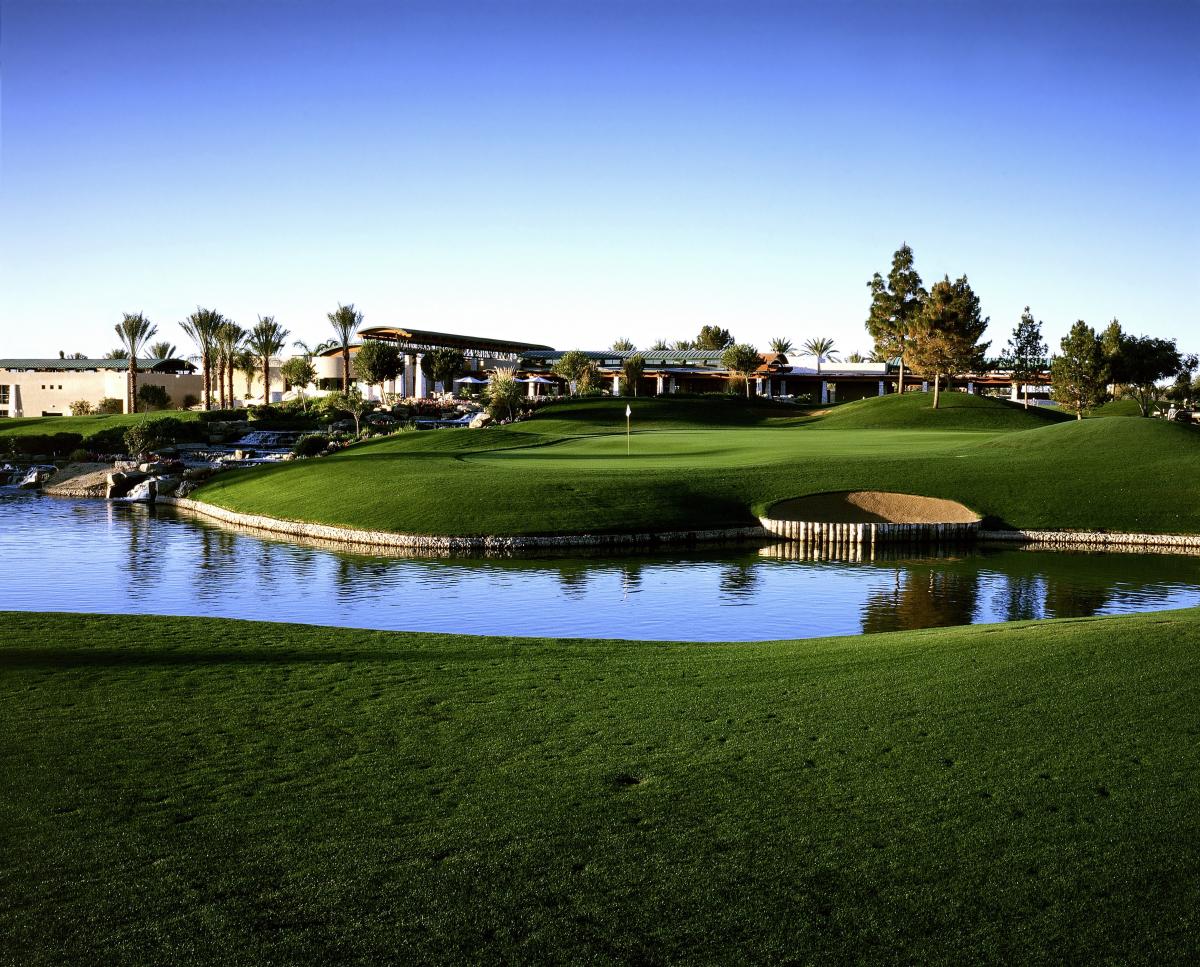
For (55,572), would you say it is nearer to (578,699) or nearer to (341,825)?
(578,699)

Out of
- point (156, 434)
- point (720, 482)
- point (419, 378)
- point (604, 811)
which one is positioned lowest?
point (604, 811)

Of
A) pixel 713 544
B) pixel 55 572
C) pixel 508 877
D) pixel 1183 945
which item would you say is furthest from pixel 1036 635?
pixel 55 572

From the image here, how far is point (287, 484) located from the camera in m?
44.8

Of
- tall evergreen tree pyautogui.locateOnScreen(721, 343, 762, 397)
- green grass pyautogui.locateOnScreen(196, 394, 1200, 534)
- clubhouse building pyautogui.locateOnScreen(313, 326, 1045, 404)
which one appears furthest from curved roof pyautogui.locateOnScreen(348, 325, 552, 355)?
green grass pyautogui.locateOnScreen(196, 394, 1200, 534)

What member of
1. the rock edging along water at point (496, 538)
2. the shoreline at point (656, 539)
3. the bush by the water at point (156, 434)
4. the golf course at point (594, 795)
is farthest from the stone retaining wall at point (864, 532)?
the bush by the water at point (156, 434)

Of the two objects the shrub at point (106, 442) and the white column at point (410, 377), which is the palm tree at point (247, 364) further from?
the shrub at point (106, 442)

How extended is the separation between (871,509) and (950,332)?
55579 millimetres

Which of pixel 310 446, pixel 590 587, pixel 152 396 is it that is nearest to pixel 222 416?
pixel 310 446

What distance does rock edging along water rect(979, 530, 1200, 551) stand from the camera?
35031 mm

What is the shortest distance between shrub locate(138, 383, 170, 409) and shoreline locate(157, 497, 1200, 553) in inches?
2946

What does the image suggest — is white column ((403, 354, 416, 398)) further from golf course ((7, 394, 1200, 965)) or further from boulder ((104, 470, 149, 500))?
golf course ((7, 394, 1200, 965))

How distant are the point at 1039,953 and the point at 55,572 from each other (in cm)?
2866

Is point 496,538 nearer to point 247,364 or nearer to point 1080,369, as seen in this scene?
point 1080,369

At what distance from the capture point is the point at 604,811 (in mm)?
9016
